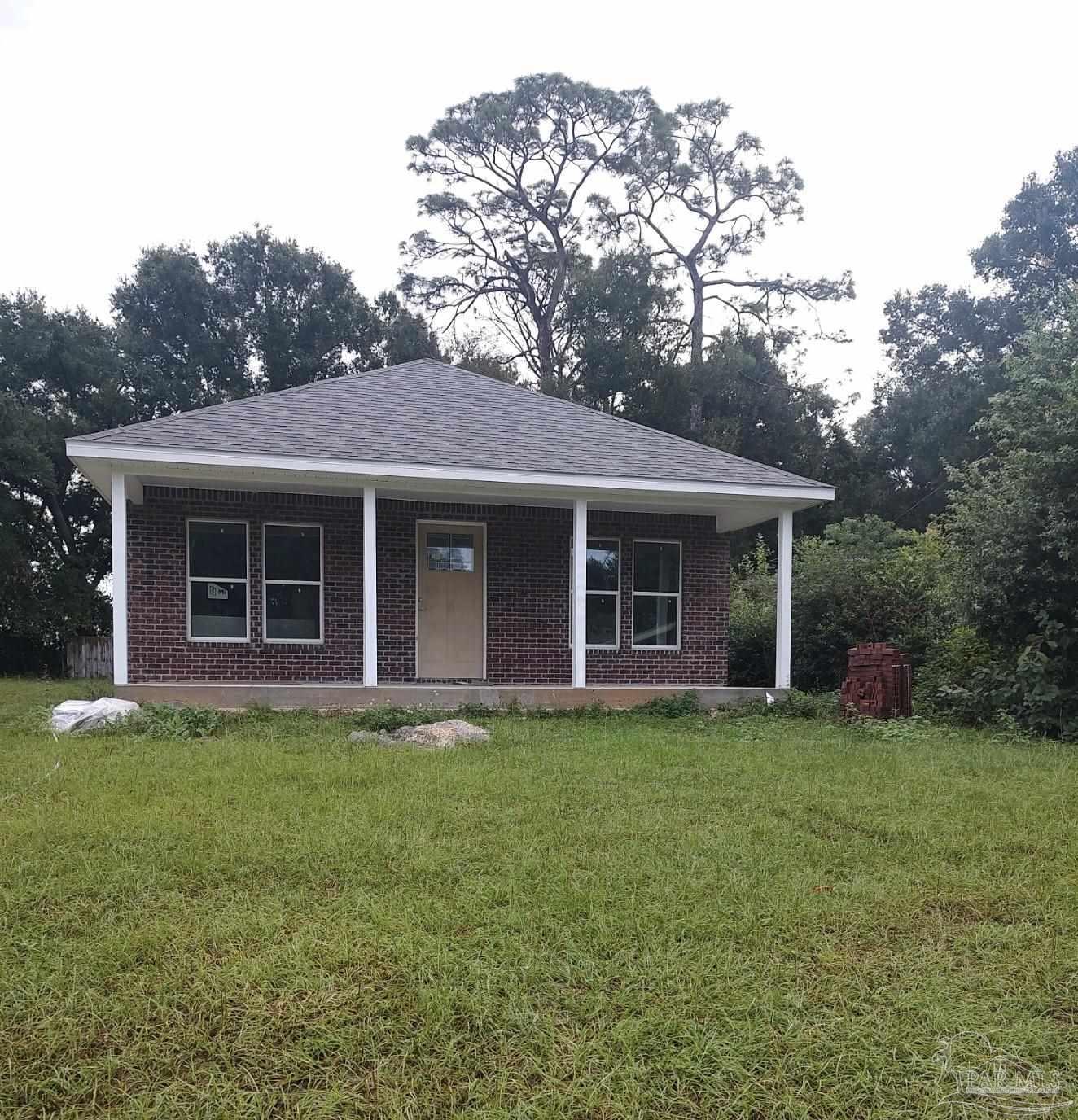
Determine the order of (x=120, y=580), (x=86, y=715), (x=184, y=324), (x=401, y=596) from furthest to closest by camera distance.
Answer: (x=184, y=324) < (x=401, y=596) < (x=120, y=580) < (x=86, y=715)

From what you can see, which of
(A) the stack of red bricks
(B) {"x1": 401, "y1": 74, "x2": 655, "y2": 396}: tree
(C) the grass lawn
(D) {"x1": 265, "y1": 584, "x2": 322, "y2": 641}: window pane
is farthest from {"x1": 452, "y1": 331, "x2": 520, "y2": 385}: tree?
(C) the grass lawn

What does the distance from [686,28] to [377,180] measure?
1987 cm

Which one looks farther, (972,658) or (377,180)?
(377,180)

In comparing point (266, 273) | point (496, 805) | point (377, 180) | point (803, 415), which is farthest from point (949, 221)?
point (496, 805)

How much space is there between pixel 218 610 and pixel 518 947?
860 cm

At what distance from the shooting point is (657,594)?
11.9 metres

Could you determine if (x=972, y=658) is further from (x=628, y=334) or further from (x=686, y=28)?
(x=628, y=334)

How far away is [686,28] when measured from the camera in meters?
12.3

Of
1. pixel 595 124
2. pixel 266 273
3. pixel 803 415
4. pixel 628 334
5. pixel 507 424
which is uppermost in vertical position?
pixel 595 124

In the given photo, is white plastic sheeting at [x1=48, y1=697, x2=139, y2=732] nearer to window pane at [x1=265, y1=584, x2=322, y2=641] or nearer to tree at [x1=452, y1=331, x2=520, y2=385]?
window pane at [x1=265, y1=584, x2=322, y2=641]

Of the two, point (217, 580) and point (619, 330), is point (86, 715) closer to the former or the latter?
point (217, 580)

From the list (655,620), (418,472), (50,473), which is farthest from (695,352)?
(418,472)

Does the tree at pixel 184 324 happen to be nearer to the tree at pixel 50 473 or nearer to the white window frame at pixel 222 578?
the tree at pixel 50 473

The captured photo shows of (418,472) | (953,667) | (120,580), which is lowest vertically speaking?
(953,667)
